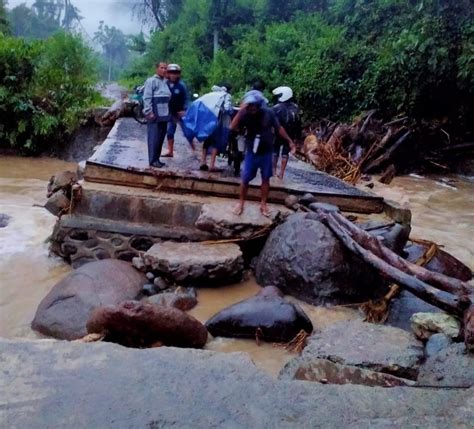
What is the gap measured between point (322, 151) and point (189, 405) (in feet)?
35.4

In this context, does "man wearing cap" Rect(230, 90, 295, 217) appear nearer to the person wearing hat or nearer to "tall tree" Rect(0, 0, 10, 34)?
the person wearing hat

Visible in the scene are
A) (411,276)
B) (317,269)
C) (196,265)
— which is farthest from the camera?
(196,265)

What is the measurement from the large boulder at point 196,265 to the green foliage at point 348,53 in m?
9.40

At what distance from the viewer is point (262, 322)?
4934mm

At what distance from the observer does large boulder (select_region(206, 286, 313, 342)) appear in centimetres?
491

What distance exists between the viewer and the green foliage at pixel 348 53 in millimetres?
13789

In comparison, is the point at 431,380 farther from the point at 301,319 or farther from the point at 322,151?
the point at 322,151

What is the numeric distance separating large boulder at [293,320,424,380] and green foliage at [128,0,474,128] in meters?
10.3

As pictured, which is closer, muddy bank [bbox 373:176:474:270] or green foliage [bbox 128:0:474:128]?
muddy bank [bbox 373:176:474:270]

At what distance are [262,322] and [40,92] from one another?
13.6 metres

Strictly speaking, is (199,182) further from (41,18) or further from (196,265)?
(41,18)

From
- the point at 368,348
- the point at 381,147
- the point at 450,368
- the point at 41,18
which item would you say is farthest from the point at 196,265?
the point at 41,18

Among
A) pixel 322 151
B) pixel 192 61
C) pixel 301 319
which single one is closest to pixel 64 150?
pixel 322 151

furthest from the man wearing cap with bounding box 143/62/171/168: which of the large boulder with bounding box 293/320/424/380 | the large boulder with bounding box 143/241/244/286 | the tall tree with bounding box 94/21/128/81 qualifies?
the tall tree with bounding box 94/21/128/81
